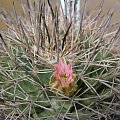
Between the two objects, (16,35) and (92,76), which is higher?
(16,35)

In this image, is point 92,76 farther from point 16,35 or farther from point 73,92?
point 16,35

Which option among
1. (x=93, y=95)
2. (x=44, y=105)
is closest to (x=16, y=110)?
(x=44, y=105)

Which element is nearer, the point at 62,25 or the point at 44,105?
the point at 44,105
